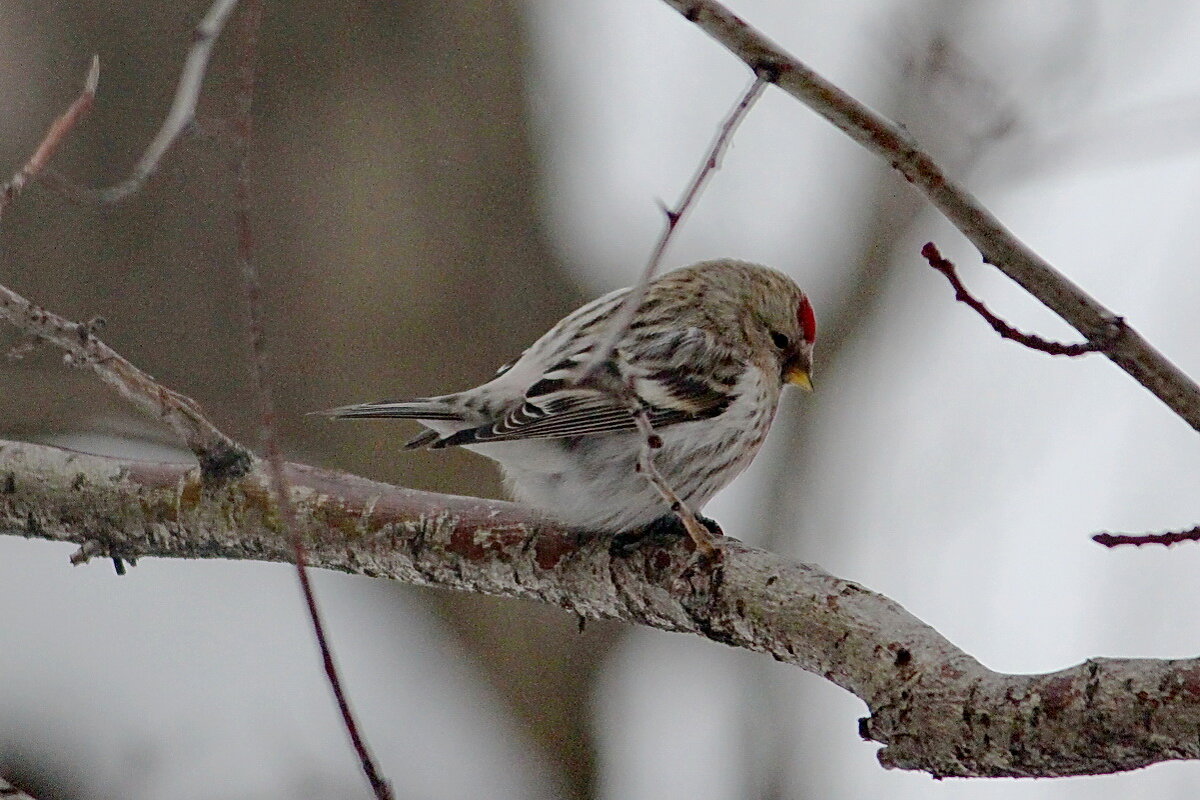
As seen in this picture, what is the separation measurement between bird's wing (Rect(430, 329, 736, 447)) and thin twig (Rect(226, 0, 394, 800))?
107cm

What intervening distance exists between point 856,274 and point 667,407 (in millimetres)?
2134

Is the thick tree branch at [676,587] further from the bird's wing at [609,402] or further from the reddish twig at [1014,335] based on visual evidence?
the reddish twig at [1014,335]

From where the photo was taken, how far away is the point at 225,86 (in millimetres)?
3922

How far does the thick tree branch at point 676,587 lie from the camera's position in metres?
1.34

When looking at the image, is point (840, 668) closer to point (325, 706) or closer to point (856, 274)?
point (325, 706)

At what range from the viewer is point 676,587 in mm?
1984

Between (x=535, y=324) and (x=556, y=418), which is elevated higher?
(x=535, y=324)

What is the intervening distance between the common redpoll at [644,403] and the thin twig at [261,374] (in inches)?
41.8

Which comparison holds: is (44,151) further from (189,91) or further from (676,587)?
(676,587)

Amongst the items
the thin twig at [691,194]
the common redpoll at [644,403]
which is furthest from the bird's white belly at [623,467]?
the thin twig at [691,194]

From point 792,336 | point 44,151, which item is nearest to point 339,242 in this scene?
point 792,336

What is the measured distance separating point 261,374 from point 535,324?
130 inches

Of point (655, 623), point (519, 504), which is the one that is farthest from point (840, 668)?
point (519, 504)

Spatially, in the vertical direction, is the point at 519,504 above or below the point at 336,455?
below
